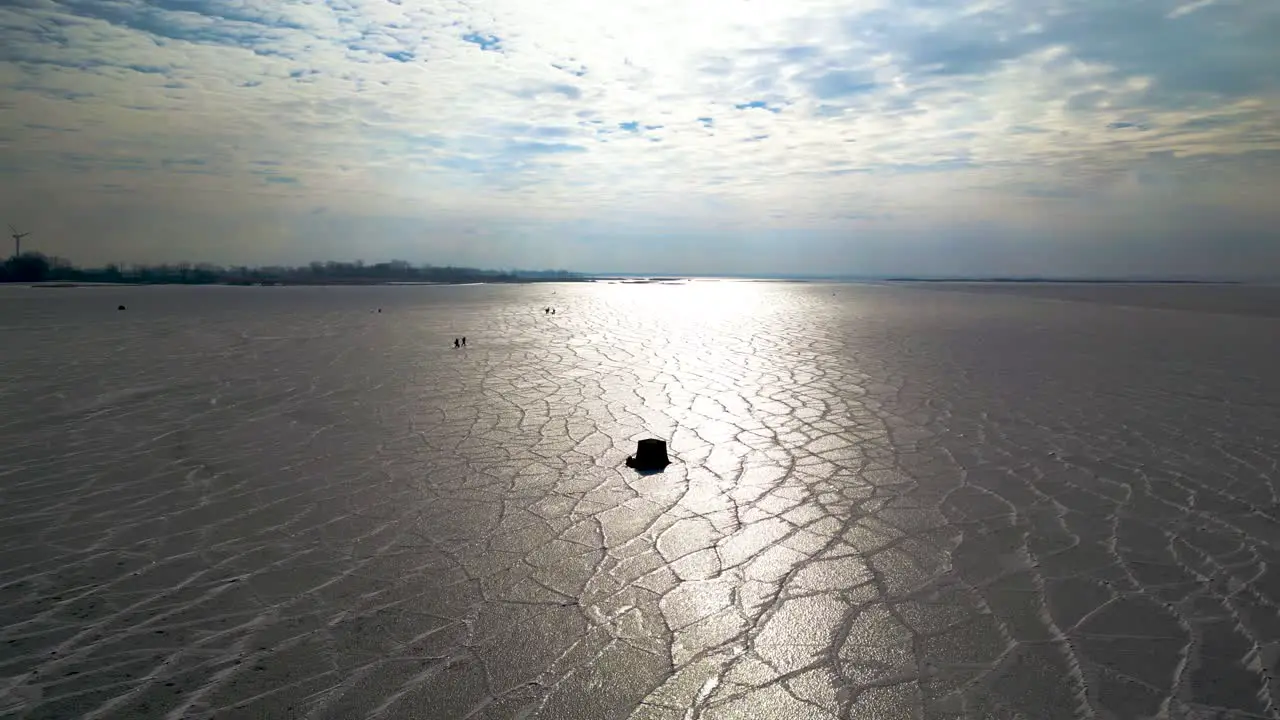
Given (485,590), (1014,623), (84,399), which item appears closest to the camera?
(1014,623)

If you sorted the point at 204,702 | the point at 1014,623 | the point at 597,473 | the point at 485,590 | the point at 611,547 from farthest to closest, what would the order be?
the point at 597,473 → the point at 611,547 → the point at 485,590 → the point at 1014,623 → the point at 204,702

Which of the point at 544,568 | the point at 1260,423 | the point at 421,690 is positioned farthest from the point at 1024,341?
the point at 421,690

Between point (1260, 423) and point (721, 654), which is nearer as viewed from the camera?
point (721, 654)

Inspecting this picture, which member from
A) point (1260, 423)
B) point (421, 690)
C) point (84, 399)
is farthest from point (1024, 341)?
point (84, 399)

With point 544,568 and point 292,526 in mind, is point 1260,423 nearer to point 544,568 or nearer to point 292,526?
point 544,568

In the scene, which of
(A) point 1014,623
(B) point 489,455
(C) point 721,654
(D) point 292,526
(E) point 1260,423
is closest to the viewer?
(C) point 721,654

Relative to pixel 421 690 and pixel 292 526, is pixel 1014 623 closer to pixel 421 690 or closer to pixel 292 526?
pixel 421 690
